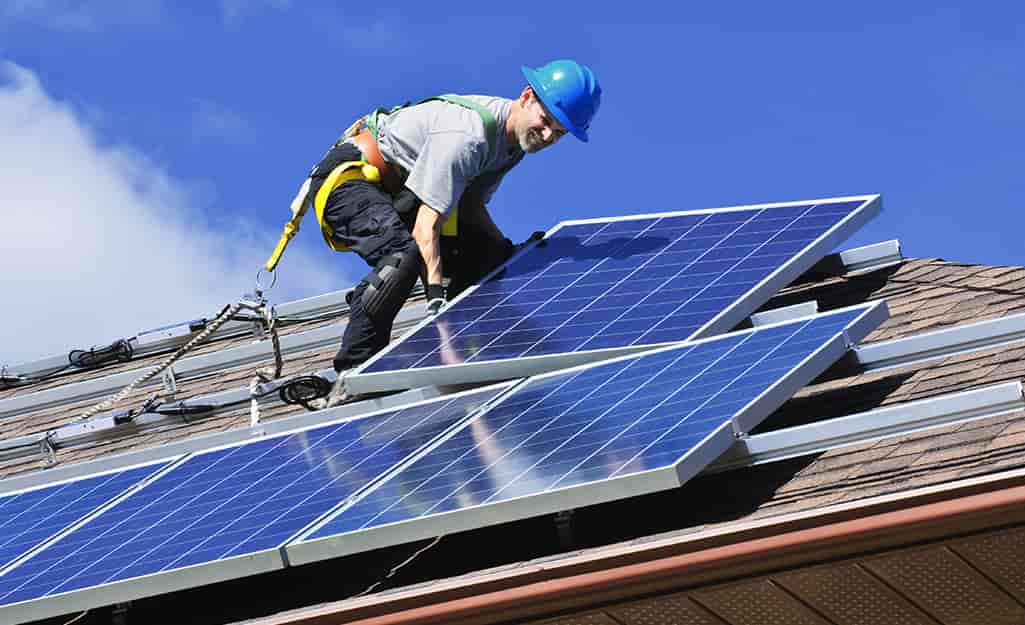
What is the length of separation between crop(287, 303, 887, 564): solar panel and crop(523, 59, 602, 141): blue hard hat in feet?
5.84

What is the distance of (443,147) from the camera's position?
34.0 feet

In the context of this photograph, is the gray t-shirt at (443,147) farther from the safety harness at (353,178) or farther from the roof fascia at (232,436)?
the roof fascia at (232,436)

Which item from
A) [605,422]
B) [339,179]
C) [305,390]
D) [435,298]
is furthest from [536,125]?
[605,422]

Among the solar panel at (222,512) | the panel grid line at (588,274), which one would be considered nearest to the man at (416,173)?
the panel grid line at (588,274)

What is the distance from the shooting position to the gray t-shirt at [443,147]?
10320mm


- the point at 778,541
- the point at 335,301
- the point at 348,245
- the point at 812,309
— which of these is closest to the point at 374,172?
the point at 348,245

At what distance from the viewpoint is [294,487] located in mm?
8656

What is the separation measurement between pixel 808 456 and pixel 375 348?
10.4ft

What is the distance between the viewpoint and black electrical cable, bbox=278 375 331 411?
10.6 metres

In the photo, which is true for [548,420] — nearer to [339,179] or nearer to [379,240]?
[379,240]

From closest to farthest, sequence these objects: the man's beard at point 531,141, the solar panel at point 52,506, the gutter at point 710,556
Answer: the gutter at point 710,556, the solar panel at point 52,506, the man's beard at point 531,141

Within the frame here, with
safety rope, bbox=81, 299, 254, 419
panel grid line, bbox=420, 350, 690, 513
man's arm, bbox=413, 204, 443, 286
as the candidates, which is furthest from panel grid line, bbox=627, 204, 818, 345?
safety rope, bbox=81, 299, 254, 419

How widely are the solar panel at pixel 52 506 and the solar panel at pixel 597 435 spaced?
1929 mm

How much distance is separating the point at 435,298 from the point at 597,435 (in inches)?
107
